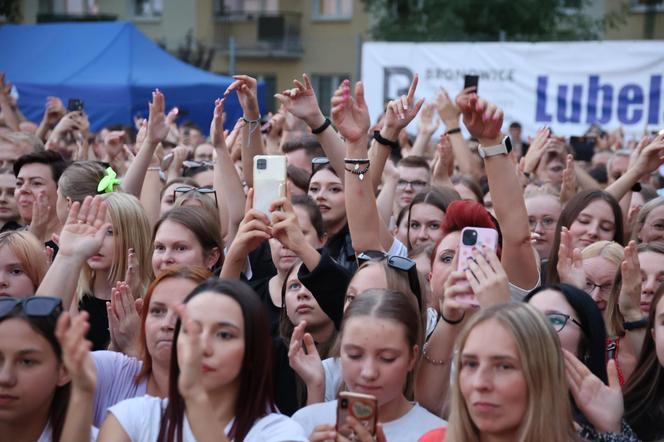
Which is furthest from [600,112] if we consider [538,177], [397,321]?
[397,321]

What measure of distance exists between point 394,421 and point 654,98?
1167cm

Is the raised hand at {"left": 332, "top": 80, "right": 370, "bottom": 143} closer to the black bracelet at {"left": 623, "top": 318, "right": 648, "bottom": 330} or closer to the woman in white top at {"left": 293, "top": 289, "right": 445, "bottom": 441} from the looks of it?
the woman in white top at {"left": 293, "top": 289, "right": 445, "bottom": 441}

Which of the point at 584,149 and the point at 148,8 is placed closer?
the point at 584,149

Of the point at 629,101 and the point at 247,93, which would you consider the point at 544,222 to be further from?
the point at 629,101

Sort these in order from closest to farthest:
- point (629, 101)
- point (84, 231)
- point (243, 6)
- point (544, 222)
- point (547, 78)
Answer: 1. point (84, 231)
2. point (544, 222)
3. point (629, 101)
4. point (547, 78)
5. point (243, 6)

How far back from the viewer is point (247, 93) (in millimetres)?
5957

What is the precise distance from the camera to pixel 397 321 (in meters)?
3.77

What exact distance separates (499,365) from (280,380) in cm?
139

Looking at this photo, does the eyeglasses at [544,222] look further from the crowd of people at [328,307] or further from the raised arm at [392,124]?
the raised arm at [392,124]

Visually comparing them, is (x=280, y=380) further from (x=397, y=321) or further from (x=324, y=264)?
(x=397, y=321)

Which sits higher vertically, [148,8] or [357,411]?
[148,8]

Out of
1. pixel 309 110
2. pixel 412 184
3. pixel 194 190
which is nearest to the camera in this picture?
pixel 309 110

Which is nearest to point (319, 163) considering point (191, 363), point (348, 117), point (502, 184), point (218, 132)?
point (218, 132)

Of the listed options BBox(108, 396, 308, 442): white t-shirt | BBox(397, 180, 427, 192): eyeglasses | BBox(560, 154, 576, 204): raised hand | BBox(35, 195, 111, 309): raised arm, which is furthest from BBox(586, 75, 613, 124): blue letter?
BBox(108, 396, 308, 442): white t-shirt
